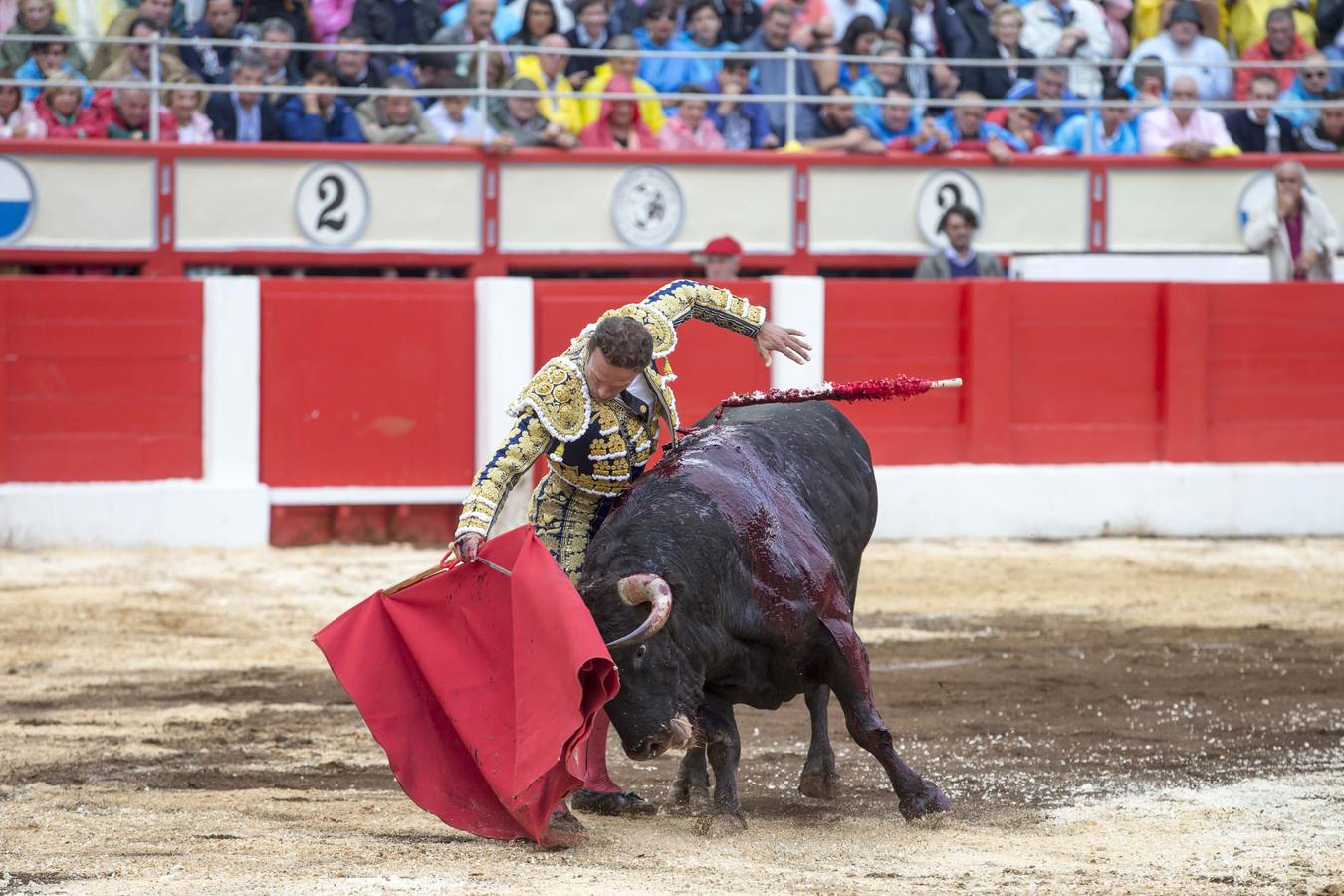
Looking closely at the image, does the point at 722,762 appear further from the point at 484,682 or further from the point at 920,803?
the point at 484,682

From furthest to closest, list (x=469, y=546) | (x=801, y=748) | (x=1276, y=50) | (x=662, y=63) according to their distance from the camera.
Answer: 1. (x=1276, y=50)
2. (x=662, y=63)
3. (x=801, y=748)
4. (x=469, y=546)

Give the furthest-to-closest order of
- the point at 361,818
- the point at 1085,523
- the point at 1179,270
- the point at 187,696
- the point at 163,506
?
the point at 1179,270 < the point at 1085,523 < the point at 163,506 < the point at 187,696 < the point at 361,818

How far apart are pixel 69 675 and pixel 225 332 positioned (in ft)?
9.78

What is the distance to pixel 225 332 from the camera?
8.52 meters

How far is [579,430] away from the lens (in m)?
3.97

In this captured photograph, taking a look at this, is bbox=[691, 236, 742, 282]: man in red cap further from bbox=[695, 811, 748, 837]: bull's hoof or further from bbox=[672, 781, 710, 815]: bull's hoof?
bbox=[695, 811, 748, 837]: bull's hoof

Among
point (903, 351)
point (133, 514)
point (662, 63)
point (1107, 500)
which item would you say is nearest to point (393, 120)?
point (662, 63)

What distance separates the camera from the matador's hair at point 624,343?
3793 millimetres

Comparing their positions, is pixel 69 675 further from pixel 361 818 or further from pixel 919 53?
pixel 919 53

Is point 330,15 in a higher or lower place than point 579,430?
higher

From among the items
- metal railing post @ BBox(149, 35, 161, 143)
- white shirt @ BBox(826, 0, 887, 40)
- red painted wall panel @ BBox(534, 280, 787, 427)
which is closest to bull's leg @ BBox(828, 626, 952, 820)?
red painted wall panel @ BBox(534, 280, 787, 427)

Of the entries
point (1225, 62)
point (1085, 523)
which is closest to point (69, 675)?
point (1085, 523)

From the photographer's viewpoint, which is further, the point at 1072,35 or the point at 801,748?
the point at 1072,35

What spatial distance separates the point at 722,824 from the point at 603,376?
94 centimetres
